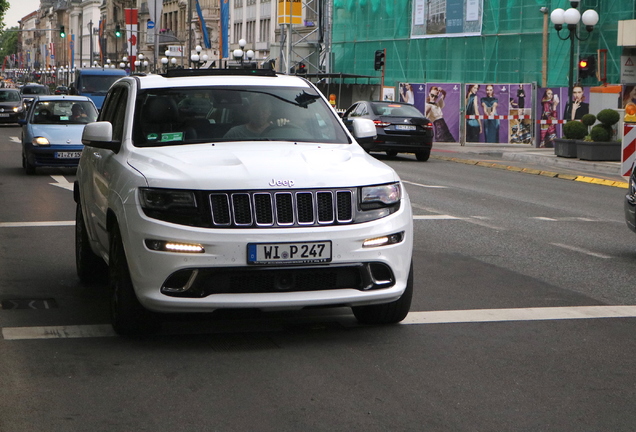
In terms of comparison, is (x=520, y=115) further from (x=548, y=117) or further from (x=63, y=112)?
(x=63, y=112)

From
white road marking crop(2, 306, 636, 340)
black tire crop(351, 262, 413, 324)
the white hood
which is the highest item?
the white hood

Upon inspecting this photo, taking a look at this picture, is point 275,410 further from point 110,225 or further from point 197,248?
point 110,225

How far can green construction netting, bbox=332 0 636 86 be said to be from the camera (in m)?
39.8

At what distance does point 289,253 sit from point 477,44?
42790 mm

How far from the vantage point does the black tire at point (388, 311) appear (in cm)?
685

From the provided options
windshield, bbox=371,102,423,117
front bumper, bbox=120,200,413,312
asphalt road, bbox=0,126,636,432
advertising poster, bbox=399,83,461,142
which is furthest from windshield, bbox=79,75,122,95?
front bumper, bbox=120,200,413,312

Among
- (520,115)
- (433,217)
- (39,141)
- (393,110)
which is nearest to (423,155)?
(393,110)

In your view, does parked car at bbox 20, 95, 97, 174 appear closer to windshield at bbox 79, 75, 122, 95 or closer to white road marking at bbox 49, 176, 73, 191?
white road marking at bbox 49, 176, 73, 191

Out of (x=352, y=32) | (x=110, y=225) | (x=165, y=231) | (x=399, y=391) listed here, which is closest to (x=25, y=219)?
(x=110, y=225)

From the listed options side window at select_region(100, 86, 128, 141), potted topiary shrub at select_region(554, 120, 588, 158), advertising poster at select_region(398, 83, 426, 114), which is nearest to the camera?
side window at select_region(100, 86, 128, 141)

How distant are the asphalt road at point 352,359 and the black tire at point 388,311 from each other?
8 centimetres

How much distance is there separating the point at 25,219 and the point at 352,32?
4920 cm

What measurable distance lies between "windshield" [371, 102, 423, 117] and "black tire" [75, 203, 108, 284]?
63.2 ft

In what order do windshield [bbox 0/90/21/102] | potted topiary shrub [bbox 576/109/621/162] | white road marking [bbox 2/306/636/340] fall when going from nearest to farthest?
white road marking [bbox 2/306/636/340]
potted topiary shrub [bbox 576/109/621/162]
windshield [bbox 0/90/21/102]
